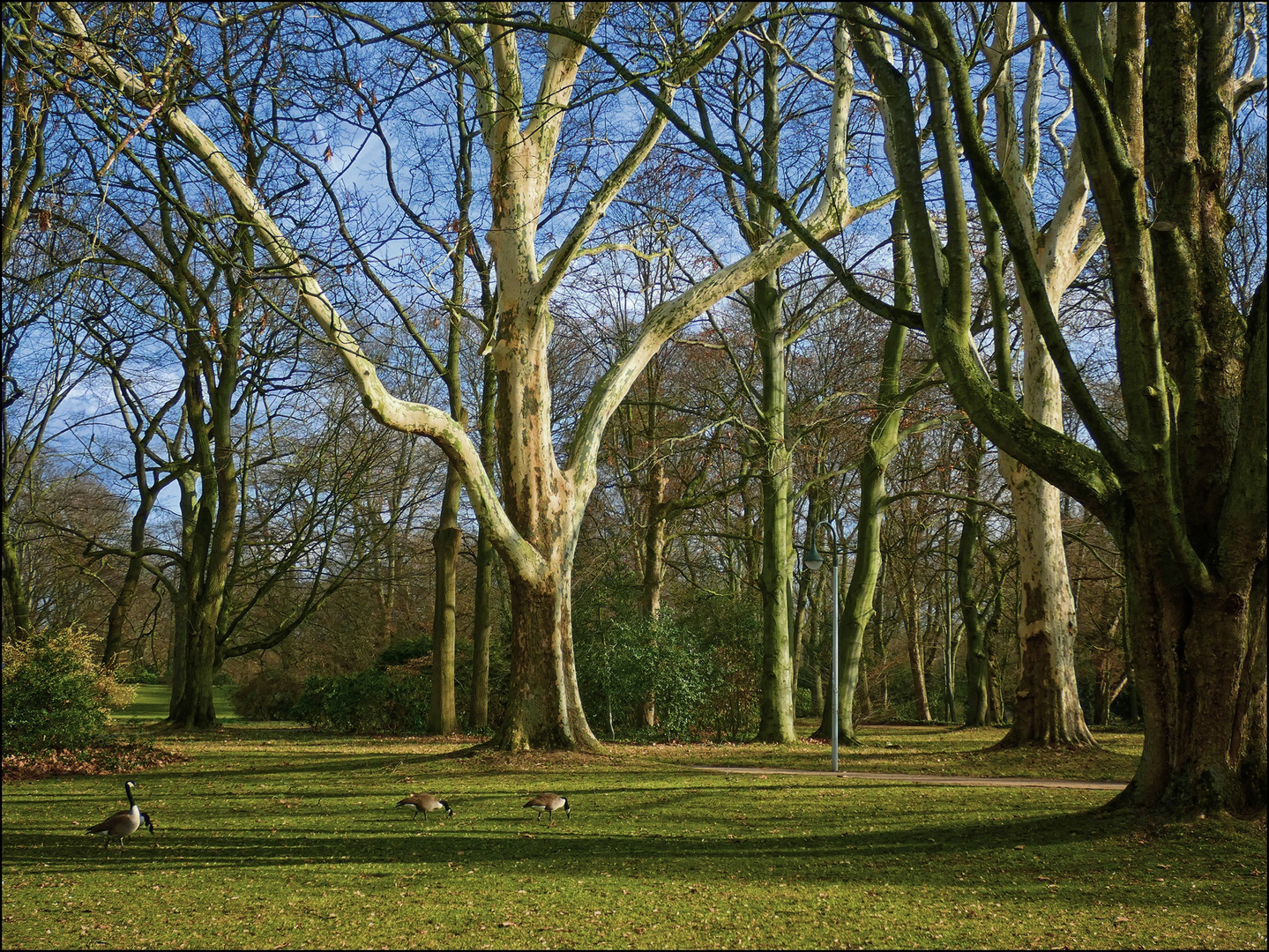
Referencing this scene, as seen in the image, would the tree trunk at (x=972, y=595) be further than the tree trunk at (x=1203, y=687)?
Yes

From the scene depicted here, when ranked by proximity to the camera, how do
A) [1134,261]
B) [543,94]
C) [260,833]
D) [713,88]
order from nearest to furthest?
[1134,261]
[260,833]
[543,94]
[713,88]

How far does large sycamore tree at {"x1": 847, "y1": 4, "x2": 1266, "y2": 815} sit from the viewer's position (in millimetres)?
6371

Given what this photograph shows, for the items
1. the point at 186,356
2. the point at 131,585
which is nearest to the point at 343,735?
the point at 131,585

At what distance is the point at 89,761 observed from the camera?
12547 mm

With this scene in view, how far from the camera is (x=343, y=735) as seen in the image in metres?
20.2

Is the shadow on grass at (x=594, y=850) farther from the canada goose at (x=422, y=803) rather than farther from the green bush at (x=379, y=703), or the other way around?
the green bush at (x=379, y=703)

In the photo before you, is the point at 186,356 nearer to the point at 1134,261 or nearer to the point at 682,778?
the point at 682,778

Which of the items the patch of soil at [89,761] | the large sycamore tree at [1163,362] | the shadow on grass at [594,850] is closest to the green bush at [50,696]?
the patch of soil at [89,761]

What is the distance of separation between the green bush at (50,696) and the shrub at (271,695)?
43.6 ft

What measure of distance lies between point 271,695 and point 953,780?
2071 cm

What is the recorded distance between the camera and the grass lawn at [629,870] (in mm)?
4652

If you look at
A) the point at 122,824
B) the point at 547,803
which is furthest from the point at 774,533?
the point at 122,824

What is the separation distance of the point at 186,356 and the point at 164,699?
24.0 m

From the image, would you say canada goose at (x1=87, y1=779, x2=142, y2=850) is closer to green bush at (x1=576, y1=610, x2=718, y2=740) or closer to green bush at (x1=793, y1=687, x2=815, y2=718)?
green bush at (x1=576, y1=610, x2=718, y2=740)
